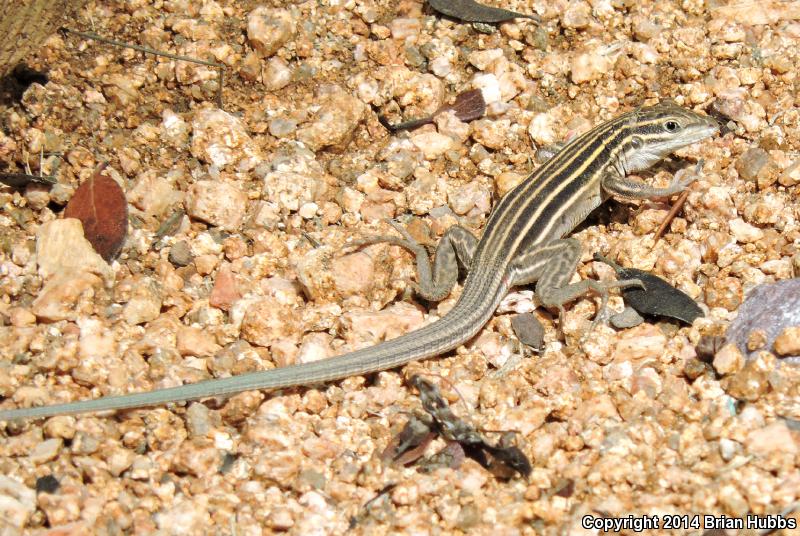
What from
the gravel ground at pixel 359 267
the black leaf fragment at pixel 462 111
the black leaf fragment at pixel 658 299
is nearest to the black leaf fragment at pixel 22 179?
the gravel ground at pixel 359 267

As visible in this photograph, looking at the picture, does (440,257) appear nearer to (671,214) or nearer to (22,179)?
(671,214)

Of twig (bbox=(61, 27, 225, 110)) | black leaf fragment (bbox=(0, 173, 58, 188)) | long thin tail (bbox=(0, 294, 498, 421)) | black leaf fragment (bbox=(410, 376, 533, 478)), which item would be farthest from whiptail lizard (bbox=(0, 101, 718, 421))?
black leaf fragment (bbox=(0, 173, 58, 188))

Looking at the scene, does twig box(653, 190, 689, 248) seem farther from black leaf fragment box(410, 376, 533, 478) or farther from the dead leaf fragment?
the dead leaf fragment

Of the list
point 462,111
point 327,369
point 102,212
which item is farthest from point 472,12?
point 327,369

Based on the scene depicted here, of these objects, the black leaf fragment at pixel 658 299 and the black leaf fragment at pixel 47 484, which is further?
the black leaf fragment at pixel 658 299

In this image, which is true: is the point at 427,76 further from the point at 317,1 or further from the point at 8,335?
the point at 8,335

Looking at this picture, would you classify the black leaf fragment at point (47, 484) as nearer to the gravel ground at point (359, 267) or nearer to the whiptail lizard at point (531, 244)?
the gravel ground at point (359, 267)
